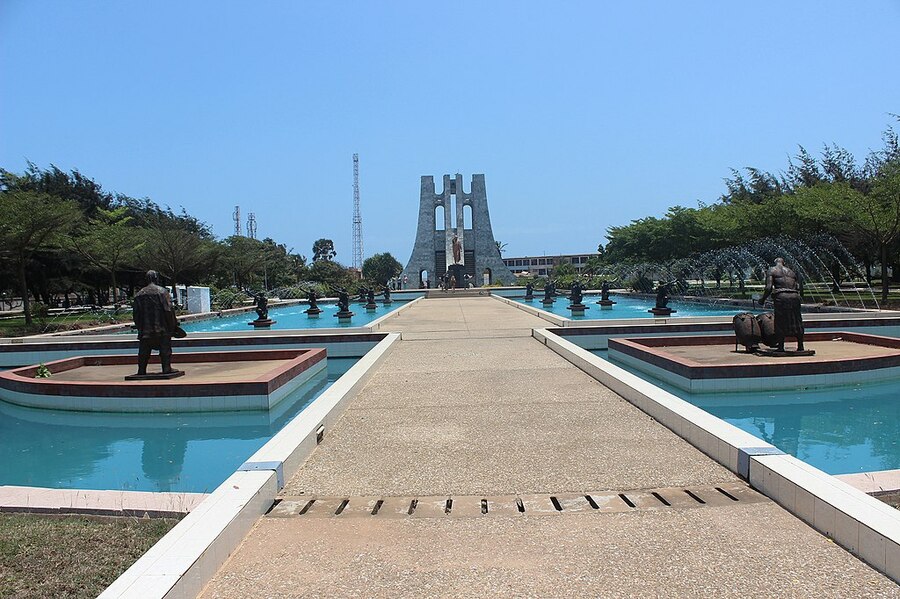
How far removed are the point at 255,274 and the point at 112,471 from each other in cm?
5435

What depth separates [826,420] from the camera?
8.38m

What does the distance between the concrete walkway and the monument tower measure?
229 feet

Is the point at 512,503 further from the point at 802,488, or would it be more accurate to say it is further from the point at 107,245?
the point at 107,245

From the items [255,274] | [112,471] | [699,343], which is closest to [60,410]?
→ [112,471]

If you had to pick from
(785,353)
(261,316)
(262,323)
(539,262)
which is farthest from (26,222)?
(539,262)

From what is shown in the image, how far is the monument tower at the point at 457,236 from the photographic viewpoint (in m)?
76.8

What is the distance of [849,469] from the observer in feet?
20.6

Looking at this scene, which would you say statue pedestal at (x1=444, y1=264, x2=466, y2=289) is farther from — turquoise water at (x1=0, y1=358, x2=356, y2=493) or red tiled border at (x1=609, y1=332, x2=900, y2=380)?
turquoise water at (x1=0, y1=358, x2=356, y2=493)

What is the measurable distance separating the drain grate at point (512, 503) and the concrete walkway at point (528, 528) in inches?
0.9

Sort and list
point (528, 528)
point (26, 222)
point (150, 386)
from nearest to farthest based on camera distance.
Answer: point (528, 528) < point (150, 386) < point (26, 222)

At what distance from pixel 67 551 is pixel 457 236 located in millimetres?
73207

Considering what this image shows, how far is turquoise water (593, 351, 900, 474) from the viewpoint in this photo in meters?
6.77

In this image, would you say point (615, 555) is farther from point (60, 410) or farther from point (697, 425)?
point (60, 410)

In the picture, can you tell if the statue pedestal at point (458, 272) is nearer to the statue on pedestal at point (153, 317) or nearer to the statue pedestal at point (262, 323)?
the statue pedestal at point (262, 323)
